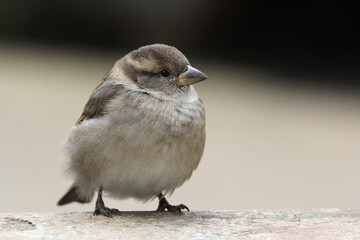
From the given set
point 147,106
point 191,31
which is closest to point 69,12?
point 191,31

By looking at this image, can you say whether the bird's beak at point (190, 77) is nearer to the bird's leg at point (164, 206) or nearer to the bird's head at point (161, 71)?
the bird's head at point (161, 71)

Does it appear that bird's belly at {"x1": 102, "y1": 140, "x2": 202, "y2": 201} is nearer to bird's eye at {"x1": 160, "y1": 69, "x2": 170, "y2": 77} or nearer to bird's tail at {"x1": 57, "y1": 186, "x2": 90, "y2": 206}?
bird's eye at {"x1": 160, "y1": 69, "x2": 170, "y2": 77}

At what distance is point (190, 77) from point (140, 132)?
46 cm

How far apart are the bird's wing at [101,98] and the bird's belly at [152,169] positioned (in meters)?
0.36

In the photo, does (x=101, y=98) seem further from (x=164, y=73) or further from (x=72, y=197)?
(x=72, y=197)

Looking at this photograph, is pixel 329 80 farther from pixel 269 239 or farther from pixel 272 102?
pixel 269 239

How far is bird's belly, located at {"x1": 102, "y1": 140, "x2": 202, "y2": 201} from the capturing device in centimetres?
363

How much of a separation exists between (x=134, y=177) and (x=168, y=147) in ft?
0.76

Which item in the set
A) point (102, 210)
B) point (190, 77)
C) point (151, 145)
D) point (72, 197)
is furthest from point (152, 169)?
point (72, 197)

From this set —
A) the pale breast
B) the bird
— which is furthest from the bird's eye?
the pale breast

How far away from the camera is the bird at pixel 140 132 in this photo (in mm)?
3648

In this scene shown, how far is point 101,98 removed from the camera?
12.8 ft

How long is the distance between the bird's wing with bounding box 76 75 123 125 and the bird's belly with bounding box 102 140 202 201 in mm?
359

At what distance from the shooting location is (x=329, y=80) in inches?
426
